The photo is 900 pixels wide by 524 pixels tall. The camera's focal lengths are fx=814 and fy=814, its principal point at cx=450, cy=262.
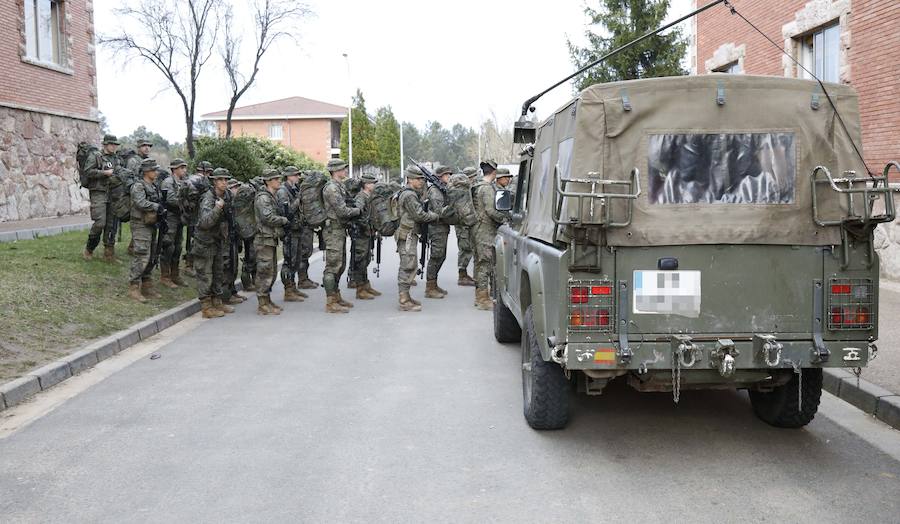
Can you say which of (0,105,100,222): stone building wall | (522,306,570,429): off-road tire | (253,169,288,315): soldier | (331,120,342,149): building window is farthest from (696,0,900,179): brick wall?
(331,120,342,149): building window

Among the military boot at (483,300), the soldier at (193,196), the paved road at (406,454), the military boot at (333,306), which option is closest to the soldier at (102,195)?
the soldier at (193,196)

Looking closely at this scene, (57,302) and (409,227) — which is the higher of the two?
(409,227)

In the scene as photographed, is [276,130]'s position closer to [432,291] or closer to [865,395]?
[432,291]

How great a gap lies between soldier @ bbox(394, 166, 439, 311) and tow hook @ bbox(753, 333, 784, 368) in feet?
23.3

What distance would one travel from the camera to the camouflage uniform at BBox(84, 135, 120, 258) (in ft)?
40.5

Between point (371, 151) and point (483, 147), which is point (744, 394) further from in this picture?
point (483, 147)

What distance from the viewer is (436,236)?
41.3 feet

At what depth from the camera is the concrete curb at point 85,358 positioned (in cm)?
660

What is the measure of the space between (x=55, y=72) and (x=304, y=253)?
11.0m

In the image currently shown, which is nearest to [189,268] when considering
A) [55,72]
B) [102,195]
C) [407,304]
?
[102,195]

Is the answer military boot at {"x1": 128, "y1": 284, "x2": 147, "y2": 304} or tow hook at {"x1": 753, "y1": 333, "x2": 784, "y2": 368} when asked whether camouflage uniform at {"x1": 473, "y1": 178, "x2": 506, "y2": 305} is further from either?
tow hook at {"x1": 753, "y1": 333, "x2": 784, "y2": 368}

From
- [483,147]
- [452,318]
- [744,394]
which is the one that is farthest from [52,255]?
[483,147]

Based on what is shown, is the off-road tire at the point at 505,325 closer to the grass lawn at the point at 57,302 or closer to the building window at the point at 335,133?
the grass lawn at the point at 57,302

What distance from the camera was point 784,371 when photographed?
201 inches
